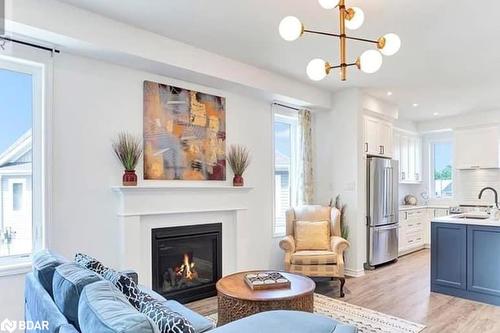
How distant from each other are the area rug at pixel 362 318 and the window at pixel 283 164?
1488 millimetres

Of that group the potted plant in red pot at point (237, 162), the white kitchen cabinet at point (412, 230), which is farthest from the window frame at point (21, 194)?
the white kitchen cabinet at point (412, 230)

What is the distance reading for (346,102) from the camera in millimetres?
5438

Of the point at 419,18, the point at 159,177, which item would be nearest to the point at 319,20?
the point at 419,18

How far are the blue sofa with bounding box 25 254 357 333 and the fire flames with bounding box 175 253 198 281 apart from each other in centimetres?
203

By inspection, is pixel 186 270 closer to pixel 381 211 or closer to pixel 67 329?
pixel 67 329

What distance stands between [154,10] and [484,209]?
6.90 meters

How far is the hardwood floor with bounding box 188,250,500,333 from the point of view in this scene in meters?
3.42

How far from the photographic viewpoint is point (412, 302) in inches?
159

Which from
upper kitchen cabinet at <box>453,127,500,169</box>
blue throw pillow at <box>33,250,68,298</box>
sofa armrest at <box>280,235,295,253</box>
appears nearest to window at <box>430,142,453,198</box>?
upper kitchen cabinet at <box>453,127,500,169</box>

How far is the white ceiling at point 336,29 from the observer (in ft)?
9.41

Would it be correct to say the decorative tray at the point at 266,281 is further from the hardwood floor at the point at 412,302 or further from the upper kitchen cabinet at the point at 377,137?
the upper kitchen cabinet at the point at 377,137

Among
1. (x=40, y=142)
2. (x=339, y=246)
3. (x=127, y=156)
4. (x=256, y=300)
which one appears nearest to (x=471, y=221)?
(x=339, y=246)

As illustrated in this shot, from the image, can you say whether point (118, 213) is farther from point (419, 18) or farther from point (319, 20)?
point (419, 18)

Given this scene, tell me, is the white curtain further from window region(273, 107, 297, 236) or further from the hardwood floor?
the hardwood floor
